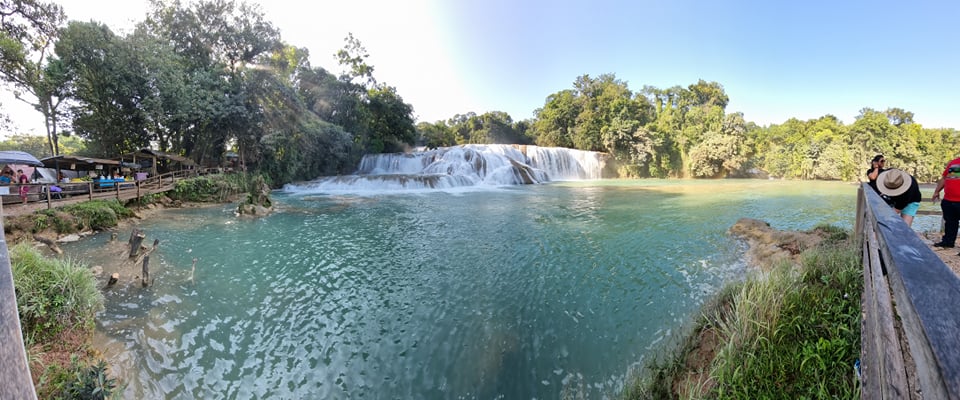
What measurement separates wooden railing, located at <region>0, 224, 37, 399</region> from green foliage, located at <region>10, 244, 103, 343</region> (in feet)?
13.9

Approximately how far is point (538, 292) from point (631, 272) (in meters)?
2.05

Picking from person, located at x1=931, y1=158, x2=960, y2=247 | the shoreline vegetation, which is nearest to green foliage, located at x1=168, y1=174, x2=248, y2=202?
the shoreline vegetation

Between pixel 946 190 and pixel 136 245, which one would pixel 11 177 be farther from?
pixel 946 190

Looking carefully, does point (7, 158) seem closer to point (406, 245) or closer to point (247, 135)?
point (247, 135)

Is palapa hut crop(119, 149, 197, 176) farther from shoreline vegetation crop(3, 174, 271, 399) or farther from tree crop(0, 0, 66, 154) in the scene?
shoreline vegetation crop(3, 174, 271, 399)

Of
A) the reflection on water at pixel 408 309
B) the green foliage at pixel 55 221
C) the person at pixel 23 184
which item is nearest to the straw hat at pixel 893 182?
the reflection on water at pixel 408 309

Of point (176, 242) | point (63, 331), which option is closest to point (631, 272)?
point (63, 331)

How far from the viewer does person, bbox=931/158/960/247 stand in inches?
201

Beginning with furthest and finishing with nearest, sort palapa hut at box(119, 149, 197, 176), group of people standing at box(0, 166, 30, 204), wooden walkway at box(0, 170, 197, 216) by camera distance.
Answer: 1. palapa hut at box(119, 149, 197, 176)
2. group of people standing at box(0, 166, 30, 204)
3. wooden walkway at box(0, 170, 197, 216)

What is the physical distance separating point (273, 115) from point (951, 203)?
89.4 feet

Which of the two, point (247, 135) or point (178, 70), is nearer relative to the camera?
point (178, 70)

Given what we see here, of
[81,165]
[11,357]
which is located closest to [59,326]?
[11,357]

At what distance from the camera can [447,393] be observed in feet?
12.2

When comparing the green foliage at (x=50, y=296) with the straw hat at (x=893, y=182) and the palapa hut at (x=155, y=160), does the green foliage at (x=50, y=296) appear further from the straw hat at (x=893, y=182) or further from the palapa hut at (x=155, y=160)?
the palapa hut at (x=155, y=160)
